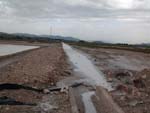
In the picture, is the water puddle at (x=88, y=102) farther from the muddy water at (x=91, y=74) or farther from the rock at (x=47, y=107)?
the muddy water at (x=91, y=74)

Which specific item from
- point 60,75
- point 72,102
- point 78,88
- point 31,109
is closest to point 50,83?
point 78,88

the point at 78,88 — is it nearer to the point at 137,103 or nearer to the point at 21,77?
the point at 21,77

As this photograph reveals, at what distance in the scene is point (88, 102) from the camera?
51.1 feet

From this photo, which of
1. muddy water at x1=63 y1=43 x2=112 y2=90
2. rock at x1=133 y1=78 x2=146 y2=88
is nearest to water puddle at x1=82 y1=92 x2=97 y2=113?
muddy water at x1=63 y1=43 x2=112 y2=90

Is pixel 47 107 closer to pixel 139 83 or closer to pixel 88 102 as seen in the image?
pixel 88 102

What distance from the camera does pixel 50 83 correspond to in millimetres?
21031

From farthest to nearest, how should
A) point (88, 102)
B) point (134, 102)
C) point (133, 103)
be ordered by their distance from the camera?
point (88, 102)
point (134, 102)
point (133, 103)

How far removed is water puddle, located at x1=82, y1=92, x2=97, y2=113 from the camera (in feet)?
44.8

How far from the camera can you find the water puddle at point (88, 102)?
13.7 meters

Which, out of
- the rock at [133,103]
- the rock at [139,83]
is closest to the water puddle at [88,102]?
the rock at [133,103]

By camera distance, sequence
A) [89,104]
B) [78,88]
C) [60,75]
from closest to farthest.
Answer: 1. [89,104]
2. [78,88]
3. [60,75]

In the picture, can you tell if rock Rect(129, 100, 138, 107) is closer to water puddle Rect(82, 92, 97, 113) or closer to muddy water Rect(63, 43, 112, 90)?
water puddle Rect(82, 92, 97, 113)

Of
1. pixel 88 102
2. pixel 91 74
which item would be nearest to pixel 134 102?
pixel 88 102

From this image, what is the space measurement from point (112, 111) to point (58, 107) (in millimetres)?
2322
